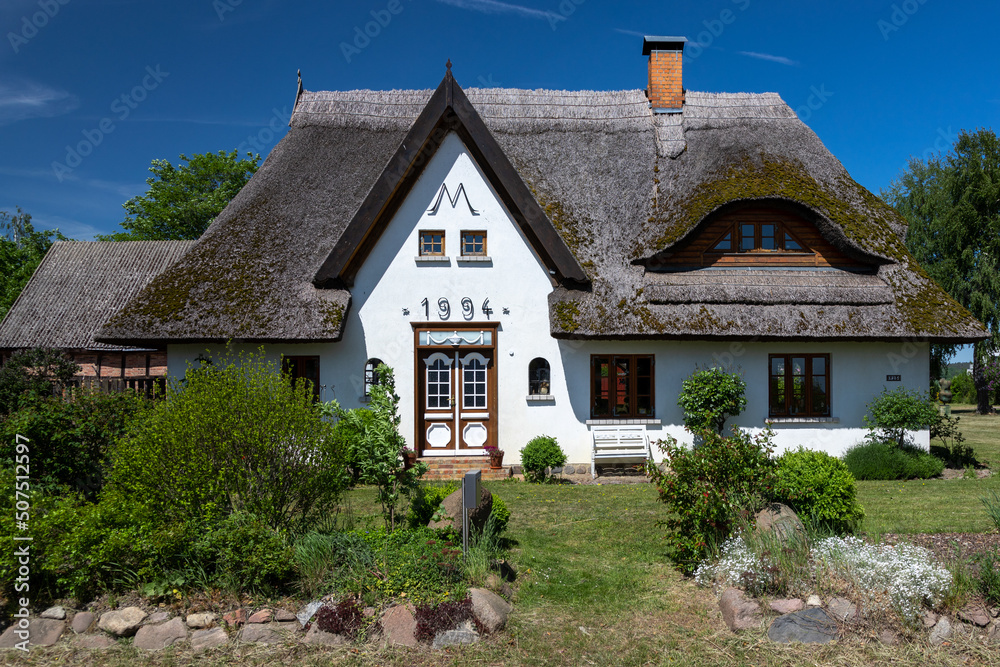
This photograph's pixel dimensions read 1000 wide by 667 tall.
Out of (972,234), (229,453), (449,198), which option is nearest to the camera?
(229,453)

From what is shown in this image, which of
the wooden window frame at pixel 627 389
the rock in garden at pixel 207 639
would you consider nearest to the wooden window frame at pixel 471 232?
the wooden window frame at pixel 627 389

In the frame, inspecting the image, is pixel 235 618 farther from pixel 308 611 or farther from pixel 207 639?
pixel 308 611

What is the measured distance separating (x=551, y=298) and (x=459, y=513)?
24.5ft

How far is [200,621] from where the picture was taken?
19.1 ft

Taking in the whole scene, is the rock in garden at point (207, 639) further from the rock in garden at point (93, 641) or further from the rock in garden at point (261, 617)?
the rock in garden at point (93, 641)

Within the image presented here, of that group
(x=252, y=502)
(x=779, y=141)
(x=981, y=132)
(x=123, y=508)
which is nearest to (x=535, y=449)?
(x=252, y=502)

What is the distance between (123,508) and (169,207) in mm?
33100

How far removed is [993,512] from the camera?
694cm

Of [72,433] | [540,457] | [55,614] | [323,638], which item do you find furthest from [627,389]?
[55,614]

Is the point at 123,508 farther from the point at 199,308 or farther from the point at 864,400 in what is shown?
the point at 864,400

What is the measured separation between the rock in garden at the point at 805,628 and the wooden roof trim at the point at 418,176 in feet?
28.7

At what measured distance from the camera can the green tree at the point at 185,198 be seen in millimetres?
34625

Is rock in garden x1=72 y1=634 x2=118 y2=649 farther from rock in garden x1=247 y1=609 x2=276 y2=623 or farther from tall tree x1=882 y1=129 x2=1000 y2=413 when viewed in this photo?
tall tree x1=882 y1=129 x2=1000 y2=413

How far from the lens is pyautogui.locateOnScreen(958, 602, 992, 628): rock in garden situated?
18.0ft
